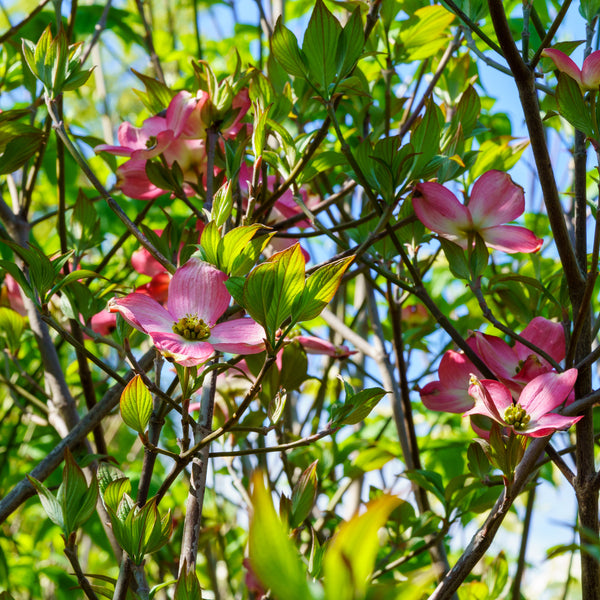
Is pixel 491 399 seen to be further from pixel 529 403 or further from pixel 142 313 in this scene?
pixel 142 313

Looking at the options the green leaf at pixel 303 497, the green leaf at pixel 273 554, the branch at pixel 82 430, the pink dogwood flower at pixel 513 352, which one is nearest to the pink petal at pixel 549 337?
the pink dogwood flower at pixel 513 352

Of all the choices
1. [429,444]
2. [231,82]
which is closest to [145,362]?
[231,82]

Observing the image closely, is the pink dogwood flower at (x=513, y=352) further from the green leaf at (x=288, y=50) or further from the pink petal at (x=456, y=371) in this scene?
the green leaf at (x=288, y=50)

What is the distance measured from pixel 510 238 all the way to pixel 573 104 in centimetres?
12

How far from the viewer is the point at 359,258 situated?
1.78ft

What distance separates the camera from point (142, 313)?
0.41m

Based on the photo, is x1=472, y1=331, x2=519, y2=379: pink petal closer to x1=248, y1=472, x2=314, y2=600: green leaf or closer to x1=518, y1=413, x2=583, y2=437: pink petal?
x1=518, y1=413, x2=583, y2=437: pink petal

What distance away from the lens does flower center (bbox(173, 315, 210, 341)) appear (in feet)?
1.35

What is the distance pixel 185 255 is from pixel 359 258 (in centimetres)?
14

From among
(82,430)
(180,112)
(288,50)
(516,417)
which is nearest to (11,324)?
(82,430)

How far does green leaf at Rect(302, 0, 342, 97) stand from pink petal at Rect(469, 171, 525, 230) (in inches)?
5.5

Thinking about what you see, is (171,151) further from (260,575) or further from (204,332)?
(260,575)

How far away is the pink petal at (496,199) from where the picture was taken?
0.53 metres

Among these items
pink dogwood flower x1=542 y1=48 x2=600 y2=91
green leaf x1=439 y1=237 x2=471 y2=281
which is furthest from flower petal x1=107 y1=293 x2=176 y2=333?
pink dogwood flower x1=542 y1=48 x2=600 y2=91
